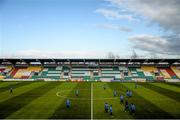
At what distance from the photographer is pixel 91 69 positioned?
307ft

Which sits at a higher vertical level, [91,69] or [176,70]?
[91,69]

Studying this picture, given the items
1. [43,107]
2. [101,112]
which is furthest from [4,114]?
[101,112]

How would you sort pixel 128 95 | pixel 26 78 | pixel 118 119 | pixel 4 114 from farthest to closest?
pixel 26 78 → pixel 128 95 → pixel 4 114 → pixel 118 119

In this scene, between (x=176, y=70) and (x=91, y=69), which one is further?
(x=91, y=69)

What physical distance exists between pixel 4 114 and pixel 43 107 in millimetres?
5638

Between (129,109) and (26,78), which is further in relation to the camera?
(26,78)

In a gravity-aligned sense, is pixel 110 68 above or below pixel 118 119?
above

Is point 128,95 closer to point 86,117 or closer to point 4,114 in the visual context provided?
point 86,117

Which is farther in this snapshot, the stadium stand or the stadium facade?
the stadium stand

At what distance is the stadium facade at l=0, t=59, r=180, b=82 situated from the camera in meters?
84.8

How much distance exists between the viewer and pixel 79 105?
31812 mm

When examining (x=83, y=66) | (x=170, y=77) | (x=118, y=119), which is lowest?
(x=118, y=119)

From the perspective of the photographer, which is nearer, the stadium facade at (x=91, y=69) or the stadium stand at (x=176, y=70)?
the stadium facade at (x=91, y=69)

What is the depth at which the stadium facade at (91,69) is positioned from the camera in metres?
84.8
